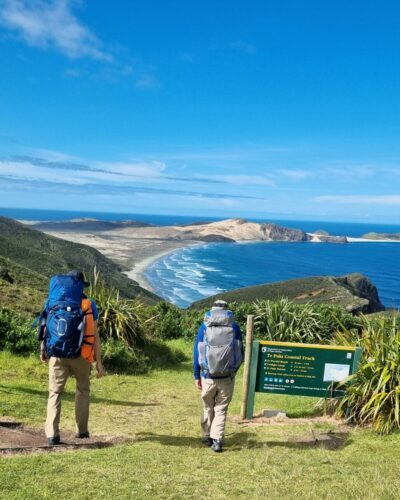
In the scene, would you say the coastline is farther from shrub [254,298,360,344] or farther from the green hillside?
shrub [254,298,360,344]

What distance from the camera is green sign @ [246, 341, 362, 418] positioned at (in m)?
7.29

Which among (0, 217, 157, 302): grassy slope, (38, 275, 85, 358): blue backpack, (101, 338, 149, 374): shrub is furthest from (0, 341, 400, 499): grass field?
(0, 217, 157, 302): grassy slope

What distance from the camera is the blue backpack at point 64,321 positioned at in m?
5.08

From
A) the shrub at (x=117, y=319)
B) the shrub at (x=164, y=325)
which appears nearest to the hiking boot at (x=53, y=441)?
the shrub at (x=117, y=319)

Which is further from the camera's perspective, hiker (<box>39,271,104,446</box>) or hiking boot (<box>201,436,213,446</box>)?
hiking boot (<box>201,436,213,446</box>)

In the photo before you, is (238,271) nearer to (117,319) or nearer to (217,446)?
(117,319)

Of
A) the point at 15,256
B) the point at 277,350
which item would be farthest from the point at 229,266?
the point at 277,350

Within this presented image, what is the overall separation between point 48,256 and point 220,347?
53.9 metres

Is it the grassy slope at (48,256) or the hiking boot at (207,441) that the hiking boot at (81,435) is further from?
the grassy slope at (48,256)

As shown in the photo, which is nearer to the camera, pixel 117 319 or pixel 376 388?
pixel 376 388

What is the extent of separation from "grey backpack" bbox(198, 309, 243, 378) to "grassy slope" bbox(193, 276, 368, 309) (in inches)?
1451

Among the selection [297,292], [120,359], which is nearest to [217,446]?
[120,359]

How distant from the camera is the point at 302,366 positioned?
7316 mm

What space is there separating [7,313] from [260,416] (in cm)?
664
